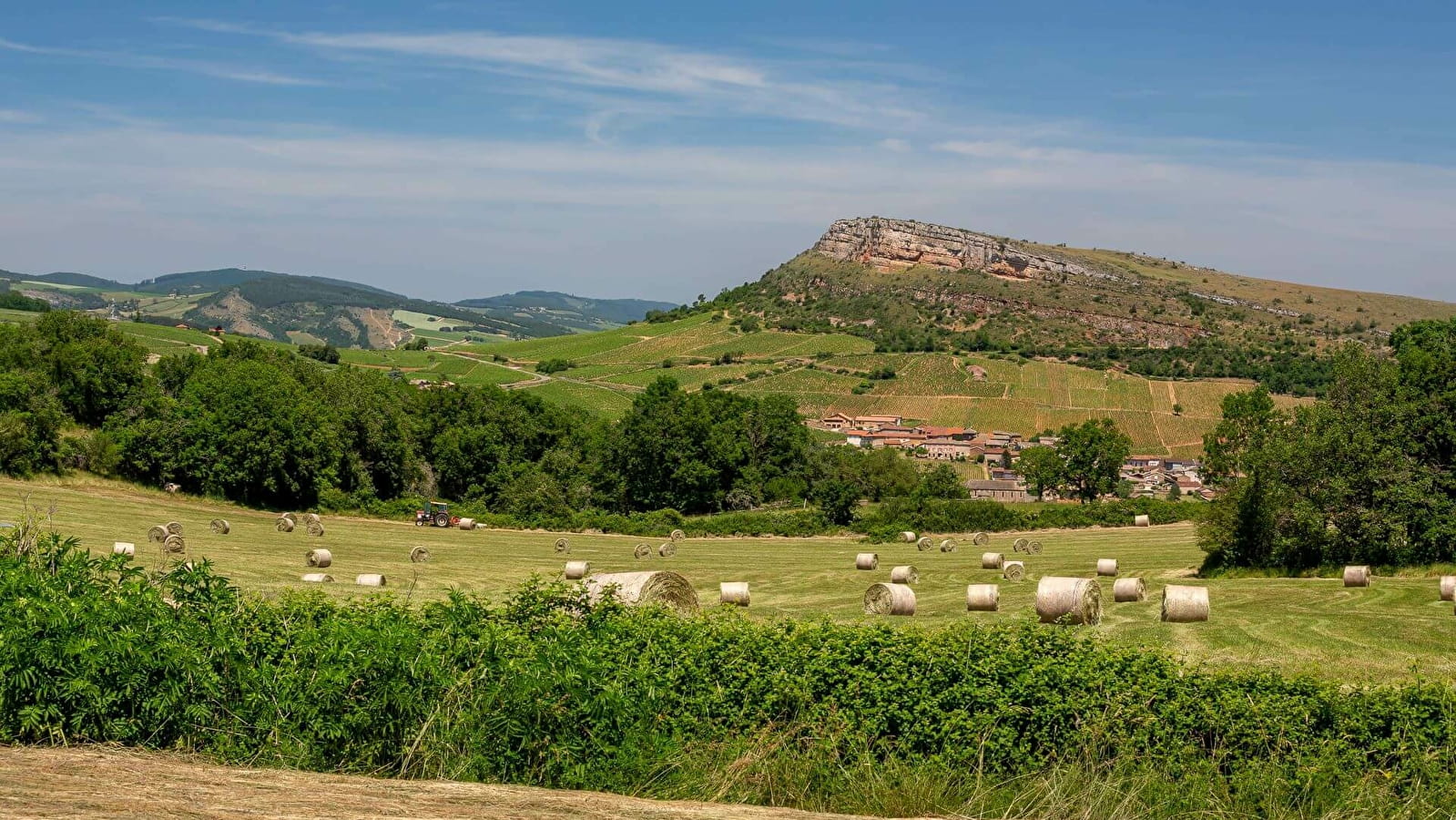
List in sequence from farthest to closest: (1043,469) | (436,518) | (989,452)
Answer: (989,452), (1043,469), (436,518)

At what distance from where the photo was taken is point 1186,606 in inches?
904

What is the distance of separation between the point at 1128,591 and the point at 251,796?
20.7m

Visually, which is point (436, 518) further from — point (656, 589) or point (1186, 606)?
point (1186, 606)

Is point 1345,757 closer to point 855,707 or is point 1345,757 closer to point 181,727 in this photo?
point 855,707

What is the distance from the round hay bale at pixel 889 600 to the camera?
26.5 meters

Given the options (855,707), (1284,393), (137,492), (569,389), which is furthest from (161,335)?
(855,707)

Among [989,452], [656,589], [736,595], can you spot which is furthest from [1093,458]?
[656,589]

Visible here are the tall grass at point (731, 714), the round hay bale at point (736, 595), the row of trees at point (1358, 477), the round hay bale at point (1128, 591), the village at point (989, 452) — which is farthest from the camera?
the village at point (989, 452)

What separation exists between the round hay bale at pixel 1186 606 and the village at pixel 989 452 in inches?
2783

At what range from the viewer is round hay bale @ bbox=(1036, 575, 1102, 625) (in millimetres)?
23078

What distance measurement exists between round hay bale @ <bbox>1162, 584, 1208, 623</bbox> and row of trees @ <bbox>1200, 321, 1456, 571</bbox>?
33.1ft

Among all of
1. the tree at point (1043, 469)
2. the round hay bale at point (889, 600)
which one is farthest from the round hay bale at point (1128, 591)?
the tree at point (1043, 469)

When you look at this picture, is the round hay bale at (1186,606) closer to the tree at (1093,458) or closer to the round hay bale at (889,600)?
the round hay bale at (889,600)

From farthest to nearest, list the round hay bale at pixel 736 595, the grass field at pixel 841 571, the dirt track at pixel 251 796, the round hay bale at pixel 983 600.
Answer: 1. the round hay bale at pixel 736 595
2. the round hay bale at pixel 983 600
3. the grass field at pixel 841 571
4. the dirt track at pixel 251 796
